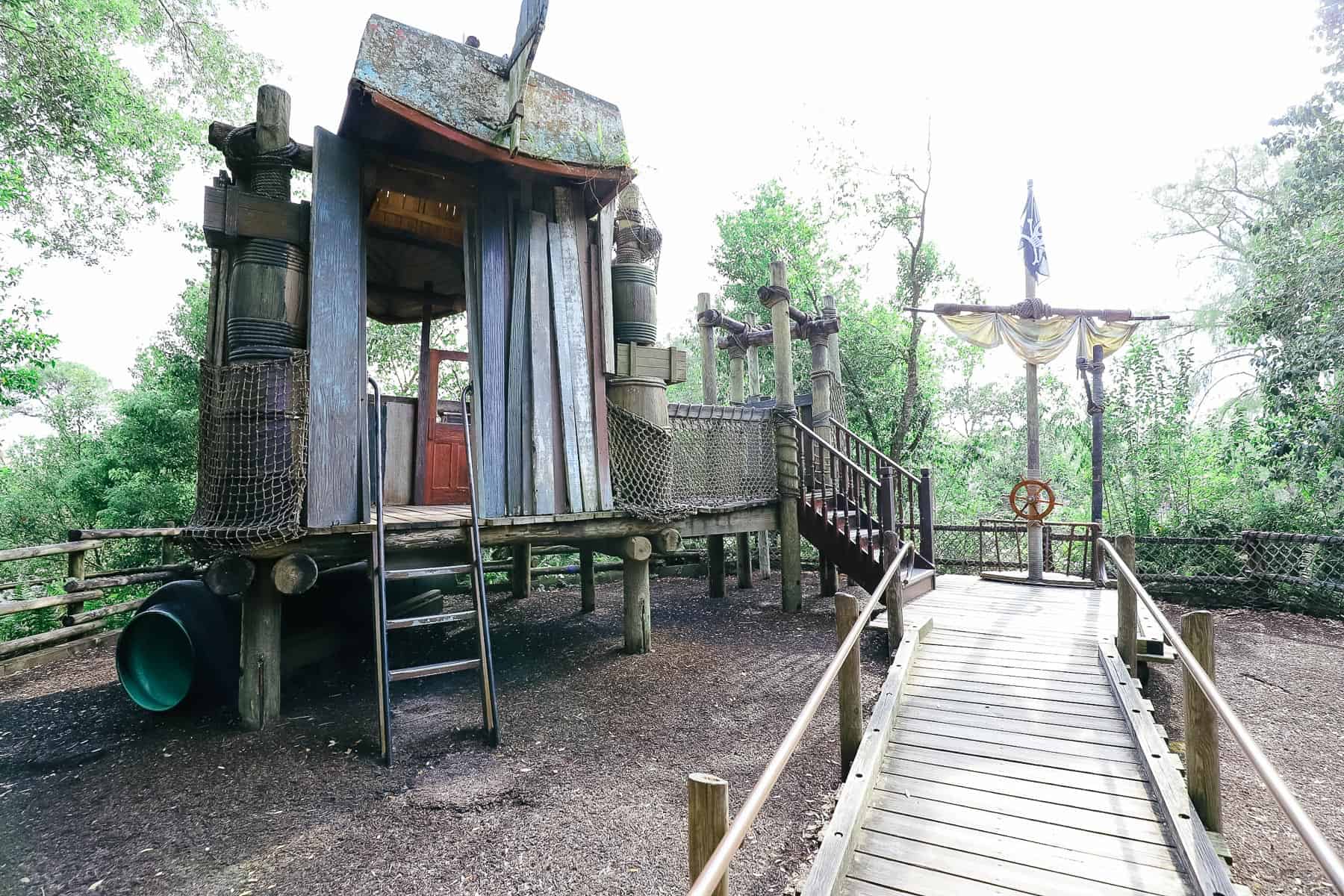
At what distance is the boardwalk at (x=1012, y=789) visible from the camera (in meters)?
2.72

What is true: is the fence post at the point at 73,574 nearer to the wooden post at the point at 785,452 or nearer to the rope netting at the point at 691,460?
the rope netting at the point at 691,460

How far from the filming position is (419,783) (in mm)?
3859

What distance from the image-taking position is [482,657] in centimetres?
435

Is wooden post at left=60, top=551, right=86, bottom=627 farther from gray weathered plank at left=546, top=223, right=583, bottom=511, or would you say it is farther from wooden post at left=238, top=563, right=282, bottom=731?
gray weathered plank at left=546, top=223, right=583, bottom=511

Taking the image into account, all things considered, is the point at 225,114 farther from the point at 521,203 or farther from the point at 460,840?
the point at 460,840

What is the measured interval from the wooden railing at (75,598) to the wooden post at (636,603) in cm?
554

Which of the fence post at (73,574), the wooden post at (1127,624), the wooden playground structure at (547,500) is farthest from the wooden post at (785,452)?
the fence post at (73,574)

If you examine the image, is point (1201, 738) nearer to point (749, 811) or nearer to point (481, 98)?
point (749, 811)

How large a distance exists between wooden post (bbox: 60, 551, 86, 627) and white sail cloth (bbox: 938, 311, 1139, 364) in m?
12.2

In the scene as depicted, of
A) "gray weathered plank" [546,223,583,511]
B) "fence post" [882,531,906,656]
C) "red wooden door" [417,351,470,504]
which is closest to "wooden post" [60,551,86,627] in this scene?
"red wooden door" [417,351,470,504]

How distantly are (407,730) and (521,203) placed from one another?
475cm

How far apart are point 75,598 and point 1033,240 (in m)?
13.3

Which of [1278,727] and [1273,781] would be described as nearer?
[1273,781]

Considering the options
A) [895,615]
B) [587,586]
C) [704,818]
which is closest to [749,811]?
[704,818]
